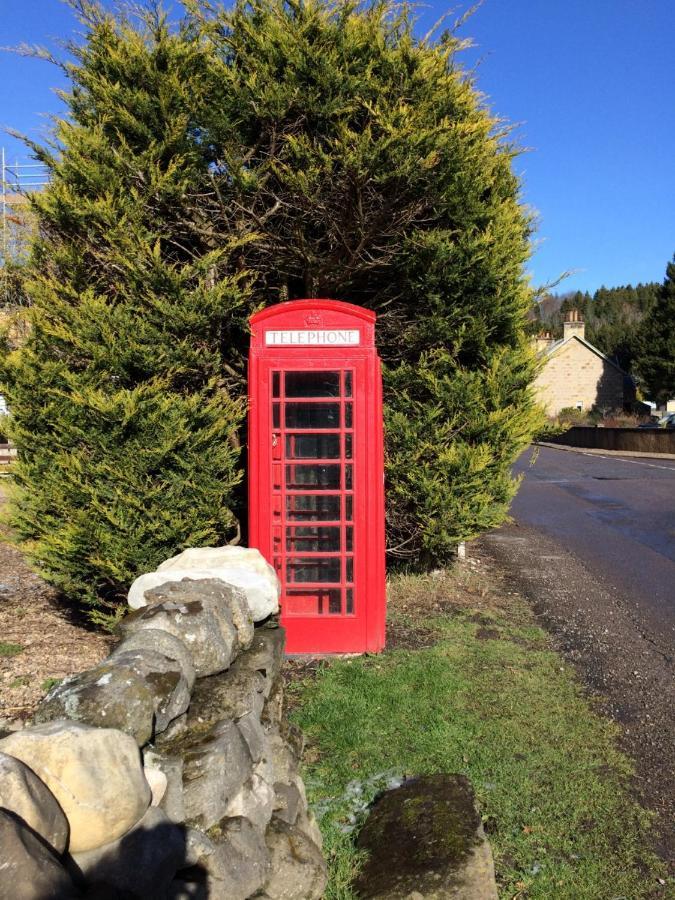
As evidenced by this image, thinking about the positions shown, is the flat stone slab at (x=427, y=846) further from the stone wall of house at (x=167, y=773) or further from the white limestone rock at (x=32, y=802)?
the white limestone rock at (x=32, y=802)

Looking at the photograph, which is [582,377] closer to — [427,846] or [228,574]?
[228,574]

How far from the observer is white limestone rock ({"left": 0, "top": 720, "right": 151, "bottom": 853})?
1.87 m

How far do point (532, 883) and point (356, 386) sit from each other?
3252mm

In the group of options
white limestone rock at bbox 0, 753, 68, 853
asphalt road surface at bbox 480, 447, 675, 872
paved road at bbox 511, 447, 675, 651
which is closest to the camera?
white limestone rock at bbox 0, 753, 68, 853

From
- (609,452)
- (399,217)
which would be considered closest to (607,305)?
(609,452)

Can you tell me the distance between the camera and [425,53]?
18.6 feet

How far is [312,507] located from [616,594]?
3.86 metres

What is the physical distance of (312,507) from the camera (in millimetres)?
5469

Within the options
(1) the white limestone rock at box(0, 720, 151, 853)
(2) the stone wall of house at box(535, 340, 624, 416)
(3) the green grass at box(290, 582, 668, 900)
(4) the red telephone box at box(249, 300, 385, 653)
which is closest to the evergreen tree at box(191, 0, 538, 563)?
(4) the red telephone box at box(249, 300, 385, 653)

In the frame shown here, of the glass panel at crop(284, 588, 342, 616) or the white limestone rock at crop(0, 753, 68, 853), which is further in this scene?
the glass panel at crop(284, 588, 342, 616)

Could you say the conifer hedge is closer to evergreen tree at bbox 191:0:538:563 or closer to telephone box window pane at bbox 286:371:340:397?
evergreen tree at bbox 191:0:538:563

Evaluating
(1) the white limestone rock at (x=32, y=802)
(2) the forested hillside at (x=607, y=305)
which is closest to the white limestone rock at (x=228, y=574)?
(1) the white limestone rock at (x=32, y=802)

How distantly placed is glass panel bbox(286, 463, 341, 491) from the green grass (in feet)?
4.19

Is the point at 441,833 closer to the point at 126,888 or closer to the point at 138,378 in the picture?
the point at 126,888
